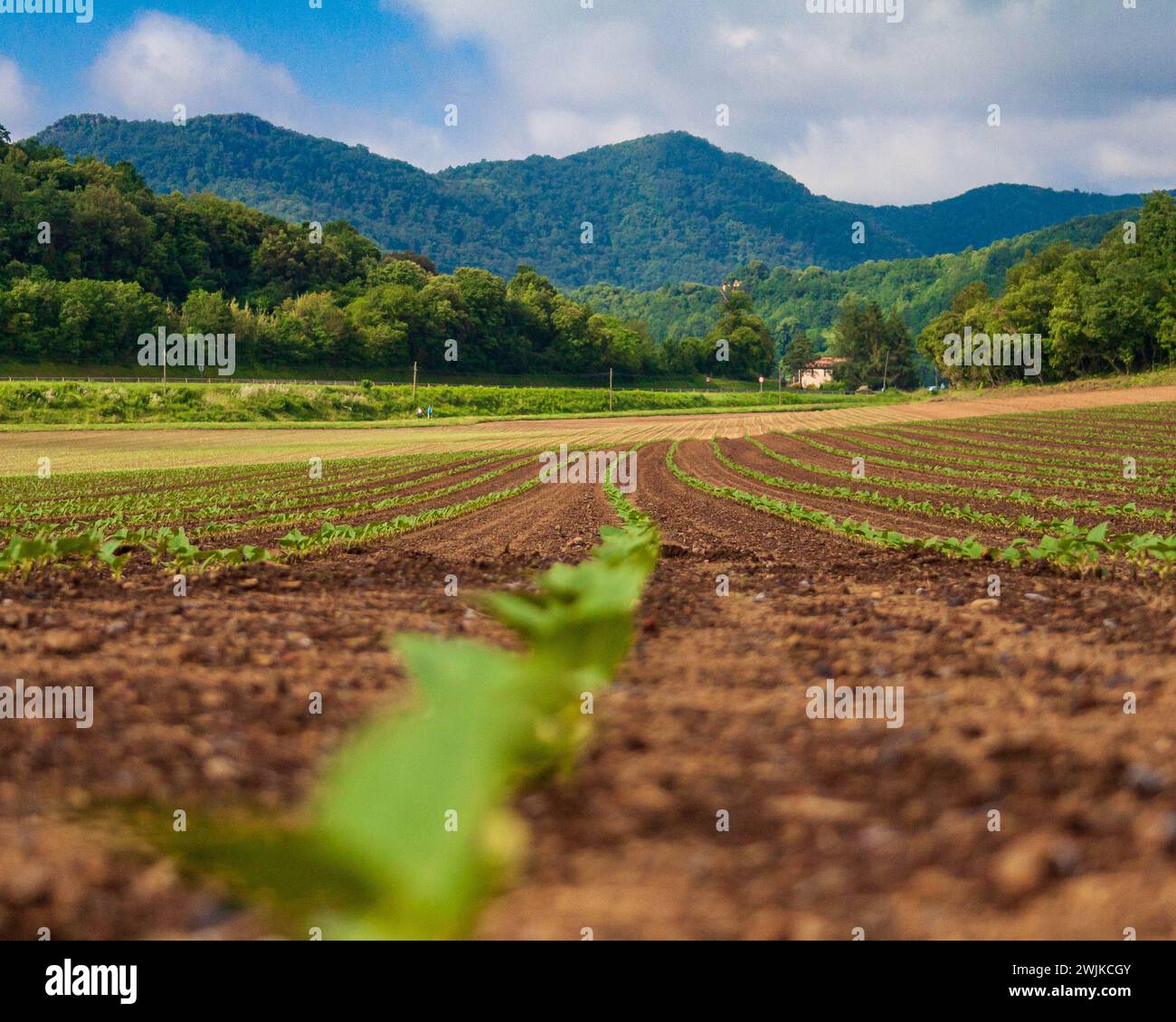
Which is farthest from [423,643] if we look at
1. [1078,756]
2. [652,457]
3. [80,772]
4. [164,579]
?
[652,457]

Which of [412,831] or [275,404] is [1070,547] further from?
[275,404]

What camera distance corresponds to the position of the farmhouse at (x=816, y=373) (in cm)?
16512

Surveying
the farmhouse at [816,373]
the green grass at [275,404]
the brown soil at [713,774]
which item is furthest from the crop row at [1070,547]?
the farmhouse at [816,373]

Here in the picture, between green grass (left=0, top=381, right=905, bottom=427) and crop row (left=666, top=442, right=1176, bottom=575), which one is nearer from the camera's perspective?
crop row (left=666, top=442, right=1176, bottom=575)

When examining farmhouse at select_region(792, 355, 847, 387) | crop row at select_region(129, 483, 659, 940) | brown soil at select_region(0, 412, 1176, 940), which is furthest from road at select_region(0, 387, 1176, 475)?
farmhouse at select_region(792, 355, 847, 387)

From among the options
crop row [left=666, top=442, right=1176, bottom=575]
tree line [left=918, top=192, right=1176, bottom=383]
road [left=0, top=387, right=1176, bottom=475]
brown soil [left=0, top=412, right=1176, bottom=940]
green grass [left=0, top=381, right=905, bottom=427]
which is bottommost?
crop row [left=666, top=442, right=1176, bottom=575]

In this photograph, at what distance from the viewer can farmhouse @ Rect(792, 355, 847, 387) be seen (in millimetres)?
165125

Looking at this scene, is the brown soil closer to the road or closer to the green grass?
the road

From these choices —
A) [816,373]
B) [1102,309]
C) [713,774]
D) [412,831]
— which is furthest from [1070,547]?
[816,373]

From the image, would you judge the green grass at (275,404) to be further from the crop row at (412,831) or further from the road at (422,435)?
the crop row at (412,831)

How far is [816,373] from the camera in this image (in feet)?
562

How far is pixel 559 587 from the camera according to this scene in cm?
322

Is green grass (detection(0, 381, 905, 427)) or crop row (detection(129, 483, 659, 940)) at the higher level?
green grass (detection(0, 381, 905, 427))

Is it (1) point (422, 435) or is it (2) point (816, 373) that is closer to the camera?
(1) point (422, 435)
